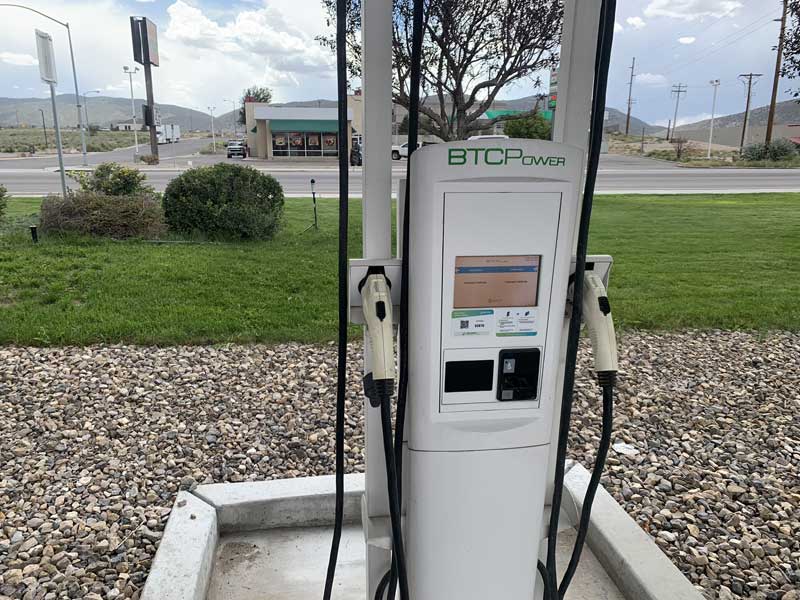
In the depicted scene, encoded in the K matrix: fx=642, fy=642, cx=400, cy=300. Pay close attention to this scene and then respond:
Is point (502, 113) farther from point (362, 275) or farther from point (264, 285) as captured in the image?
point (264, 285)

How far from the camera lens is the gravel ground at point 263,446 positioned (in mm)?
2672

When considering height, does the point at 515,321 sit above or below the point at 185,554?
above

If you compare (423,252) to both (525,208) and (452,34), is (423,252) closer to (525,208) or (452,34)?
(525,208)

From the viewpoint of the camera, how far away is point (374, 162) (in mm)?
1720

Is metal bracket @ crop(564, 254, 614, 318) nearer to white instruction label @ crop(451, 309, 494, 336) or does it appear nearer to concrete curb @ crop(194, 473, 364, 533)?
white instruction label @ crop(451, 309, 494, 336)

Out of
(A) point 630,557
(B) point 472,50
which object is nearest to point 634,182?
(B) point 472,50

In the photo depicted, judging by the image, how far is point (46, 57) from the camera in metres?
10.5

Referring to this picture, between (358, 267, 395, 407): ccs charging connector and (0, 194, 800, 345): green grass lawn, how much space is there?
3.72 meters

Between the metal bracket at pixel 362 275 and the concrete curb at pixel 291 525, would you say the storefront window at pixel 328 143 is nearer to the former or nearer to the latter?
the concrete curb at pixel 291 525

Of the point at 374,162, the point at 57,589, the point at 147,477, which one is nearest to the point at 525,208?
the point at 374,162

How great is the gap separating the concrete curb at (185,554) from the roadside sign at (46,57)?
10.1 metres

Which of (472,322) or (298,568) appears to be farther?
(298,568)

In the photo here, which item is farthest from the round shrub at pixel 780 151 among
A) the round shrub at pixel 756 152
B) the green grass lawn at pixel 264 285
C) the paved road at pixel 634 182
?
the green grass lawn at pixel 264 285

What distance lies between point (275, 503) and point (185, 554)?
491 mm
